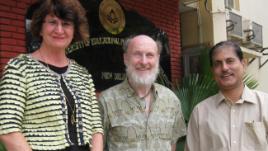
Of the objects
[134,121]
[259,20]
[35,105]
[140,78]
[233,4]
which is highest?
[233,4]

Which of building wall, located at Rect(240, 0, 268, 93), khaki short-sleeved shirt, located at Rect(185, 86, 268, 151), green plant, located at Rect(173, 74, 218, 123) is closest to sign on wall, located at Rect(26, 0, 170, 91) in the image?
green plant, located at Rect(173, 74, 218, 123)

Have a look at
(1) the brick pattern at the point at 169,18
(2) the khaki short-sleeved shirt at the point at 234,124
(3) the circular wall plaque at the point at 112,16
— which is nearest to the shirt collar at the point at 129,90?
(2) the khaki short-sleeved shirt at the point at 234,124

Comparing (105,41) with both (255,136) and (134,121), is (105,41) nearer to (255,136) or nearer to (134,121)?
(134,121)

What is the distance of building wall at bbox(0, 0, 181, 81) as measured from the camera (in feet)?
16.0

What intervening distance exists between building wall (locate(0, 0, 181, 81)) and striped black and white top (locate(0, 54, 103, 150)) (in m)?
2.44

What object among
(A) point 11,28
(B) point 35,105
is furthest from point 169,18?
(B) point 35,105

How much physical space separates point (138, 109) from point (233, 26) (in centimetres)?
601

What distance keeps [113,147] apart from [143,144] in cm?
21

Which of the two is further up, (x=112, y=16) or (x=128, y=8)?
(x=128, y=8)

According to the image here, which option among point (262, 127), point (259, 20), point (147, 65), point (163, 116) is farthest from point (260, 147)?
point (259, 20)

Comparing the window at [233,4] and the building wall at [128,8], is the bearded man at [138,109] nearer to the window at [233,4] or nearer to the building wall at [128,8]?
the building wall at [128,8]

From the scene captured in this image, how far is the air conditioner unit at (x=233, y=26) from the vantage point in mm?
8648

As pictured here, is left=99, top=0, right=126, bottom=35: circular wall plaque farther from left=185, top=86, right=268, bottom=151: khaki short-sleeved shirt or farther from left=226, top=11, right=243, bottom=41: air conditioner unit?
left=185, top=86, right=268, bottom=151: khaki short-sleeved shirt

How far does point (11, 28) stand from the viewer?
16.2 feet
